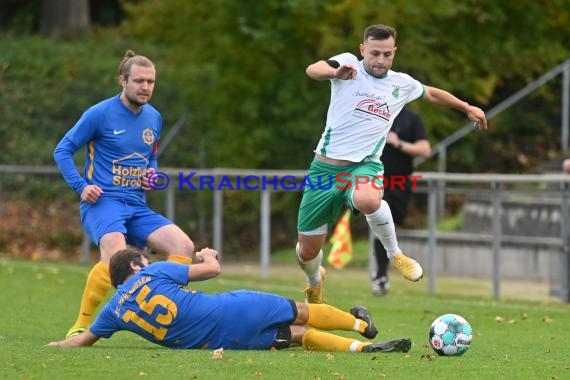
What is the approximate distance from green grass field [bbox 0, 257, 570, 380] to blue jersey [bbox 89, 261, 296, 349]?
0.56 feet

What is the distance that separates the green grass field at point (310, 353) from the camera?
26.5 ft

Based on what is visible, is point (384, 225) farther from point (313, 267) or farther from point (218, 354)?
Answer: point (218, 354)

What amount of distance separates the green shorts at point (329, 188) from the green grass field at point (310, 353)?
1105mm

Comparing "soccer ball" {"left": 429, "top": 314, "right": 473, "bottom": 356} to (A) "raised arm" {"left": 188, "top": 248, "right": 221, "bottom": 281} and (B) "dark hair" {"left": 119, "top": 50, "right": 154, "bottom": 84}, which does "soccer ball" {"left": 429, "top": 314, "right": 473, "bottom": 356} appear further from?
(B) "dark hair" {"left": 119, "top": 50, "right": 154, "bottom": 84}

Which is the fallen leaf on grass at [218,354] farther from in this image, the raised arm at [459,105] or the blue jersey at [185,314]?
the raised arm at [459,105]

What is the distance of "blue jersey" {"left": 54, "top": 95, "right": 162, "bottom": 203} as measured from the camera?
10.6 meters

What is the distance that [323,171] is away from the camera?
10.8 m

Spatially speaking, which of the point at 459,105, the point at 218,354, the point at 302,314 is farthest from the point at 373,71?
the point at 218,354

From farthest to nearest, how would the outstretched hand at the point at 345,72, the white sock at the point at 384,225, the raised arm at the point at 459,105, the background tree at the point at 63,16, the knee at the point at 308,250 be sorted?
the background tree at the point at 63,16 → the knee at the point at 308,250 → the raised arm at the point at 459,105 → the white sock at the point at 384,225 → the outstretched hand at the point at 345,72

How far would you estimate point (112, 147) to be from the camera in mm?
10664

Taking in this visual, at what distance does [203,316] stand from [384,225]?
2.21 m

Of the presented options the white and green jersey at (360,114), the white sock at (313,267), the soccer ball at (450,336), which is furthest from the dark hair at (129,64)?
the soccer ball at (450,336)

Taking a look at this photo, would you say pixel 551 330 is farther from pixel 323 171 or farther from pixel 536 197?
pixel 536 197

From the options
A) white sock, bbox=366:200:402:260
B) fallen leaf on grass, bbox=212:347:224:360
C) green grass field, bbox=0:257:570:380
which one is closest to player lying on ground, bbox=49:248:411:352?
green grass field, bbox=0:257:570:380
